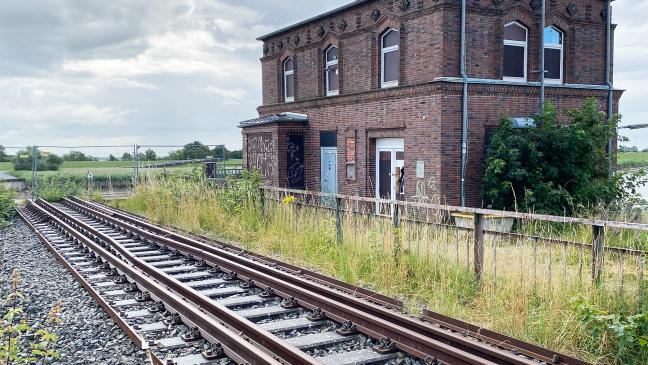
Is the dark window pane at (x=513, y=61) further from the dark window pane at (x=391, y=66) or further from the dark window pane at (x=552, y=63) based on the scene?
the dark window pane at (x=391, y=66)

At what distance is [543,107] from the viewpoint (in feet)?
61.1

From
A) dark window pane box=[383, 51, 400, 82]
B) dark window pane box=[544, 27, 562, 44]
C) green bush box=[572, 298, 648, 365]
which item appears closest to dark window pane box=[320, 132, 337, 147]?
dark window pane box=[383, 51, 400, 82]

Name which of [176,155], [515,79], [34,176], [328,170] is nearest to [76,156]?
[34,176]

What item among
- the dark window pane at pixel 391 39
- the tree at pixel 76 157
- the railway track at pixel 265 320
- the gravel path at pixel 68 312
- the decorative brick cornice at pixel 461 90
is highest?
the dark window pane at pixel 391 39

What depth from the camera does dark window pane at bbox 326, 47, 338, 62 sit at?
23.2 m

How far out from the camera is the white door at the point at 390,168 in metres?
19.5

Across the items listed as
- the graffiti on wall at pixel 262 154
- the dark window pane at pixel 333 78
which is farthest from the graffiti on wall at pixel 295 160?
the dark window pane at pixel 333 78

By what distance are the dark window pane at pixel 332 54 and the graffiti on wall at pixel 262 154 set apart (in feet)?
13.4

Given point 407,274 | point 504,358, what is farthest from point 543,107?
point 504,358

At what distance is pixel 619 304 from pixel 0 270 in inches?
415

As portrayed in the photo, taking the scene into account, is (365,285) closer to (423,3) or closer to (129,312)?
(129,312)

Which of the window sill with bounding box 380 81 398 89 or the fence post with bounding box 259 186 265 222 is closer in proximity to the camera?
the fence post with bounding box 259 186 265 222

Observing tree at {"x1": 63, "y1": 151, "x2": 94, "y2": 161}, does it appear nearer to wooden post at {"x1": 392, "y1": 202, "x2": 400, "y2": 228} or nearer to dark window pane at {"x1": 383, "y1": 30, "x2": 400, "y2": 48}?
dark window pane at {"x1": 383, "y1": 30, "x2": 400, "y2": 48}

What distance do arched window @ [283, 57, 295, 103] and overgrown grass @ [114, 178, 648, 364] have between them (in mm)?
12015
